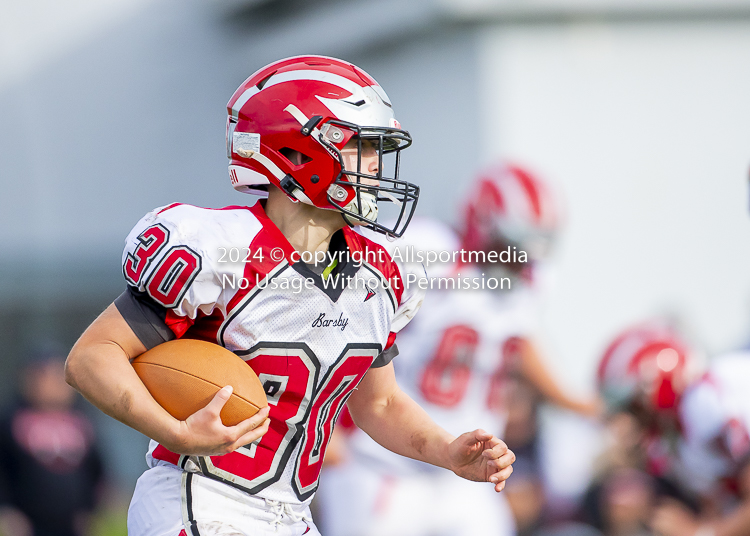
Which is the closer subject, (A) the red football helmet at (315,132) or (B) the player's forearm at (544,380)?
(A) the red football helmet at (315,132)

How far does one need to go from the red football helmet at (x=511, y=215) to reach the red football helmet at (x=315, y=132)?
11.4 feet

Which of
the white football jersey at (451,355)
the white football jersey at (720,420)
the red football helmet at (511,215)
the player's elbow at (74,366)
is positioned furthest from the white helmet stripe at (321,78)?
the red football helmet at (511,215)

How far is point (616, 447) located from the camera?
5.81m

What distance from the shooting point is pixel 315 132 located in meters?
2.68

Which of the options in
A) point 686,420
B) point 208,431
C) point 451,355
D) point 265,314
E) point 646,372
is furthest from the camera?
point 451,355

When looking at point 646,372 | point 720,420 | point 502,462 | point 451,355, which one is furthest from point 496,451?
point 451,355

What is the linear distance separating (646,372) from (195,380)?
335 cm

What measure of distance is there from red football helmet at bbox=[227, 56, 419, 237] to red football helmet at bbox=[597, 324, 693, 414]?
279cm

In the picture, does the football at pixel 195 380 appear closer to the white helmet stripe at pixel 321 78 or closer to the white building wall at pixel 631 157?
the white helmet stripe at pixel 321 78

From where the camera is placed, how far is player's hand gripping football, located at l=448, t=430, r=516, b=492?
260 cm

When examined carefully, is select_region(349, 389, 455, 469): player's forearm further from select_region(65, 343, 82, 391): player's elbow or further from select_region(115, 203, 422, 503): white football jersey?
Answer: select_region(65, 343, 82, 391): player's elbow

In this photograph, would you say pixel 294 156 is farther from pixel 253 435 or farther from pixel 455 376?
pixel 455 376

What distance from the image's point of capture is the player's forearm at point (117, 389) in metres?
2.33

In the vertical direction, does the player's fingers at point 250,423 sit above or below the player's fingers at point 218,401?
below
